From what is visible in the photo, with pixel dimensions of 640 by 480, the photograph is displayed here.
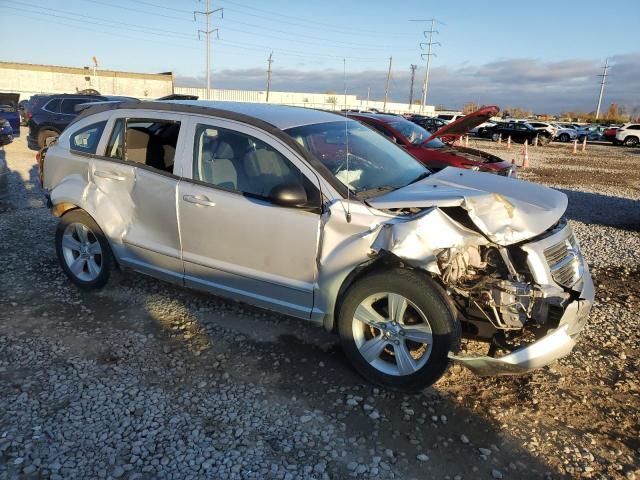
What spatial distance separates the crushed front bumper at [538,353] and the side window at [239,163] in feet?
5.54

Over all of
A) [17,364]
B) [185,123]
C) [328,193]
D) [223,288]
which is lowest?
[17,364]

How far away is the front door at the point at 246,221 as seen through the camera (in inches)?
136

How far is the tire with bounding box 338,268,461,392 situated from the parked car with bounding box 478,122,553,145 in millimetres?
31947

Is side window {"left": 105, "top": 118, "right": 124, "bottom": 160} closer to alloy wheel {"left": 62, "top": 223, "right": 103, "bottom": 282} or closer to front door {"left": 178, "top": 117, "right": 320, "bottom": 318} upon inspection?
alloy wheel {"left": 62, "top": 223, "right": 103, "bottom": 282}

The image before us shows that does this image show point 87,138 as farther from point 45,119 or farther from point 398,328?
point 45,119

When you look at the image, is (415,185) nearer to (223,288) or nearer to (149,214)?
(223,288)

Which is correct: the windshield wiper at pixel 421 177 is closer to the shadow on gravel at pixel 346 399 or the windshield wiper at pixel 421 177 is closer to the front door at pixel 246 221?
the front door at pixel 246 221

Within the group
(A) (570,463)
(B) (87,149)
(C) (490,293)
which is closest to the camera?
(A) (570,463)

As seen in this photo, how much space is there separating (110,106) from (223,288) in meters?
2.22

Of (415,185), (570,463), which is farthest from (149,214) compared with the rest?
(570,463)

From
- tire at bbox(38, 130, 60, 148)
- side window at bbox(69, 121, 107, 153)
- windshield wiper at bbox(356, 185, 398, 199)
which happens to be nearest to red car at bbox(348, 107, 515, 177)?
side window at bbox(69, 121, 107, 153)

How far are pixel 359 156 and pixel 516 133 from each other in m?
33.1

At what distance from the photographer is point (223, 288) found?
3.88 metres

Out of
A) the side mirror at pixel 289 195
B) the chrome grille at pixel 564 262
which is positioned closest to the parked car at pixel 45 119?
the side mirror at pixel 289 195
